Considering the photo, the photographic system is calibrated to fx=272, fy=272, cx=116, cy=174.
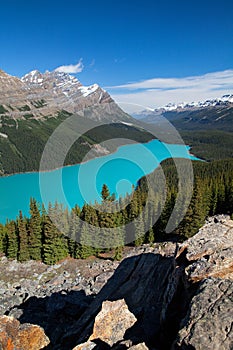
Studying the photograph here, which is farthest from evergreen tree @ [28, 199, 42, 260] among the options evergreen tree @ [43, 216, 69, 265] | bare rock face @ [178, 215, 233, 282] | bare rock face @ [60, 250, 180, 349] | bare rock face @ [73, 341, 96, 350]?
bare rock face @ [73, 341, 96, 350]

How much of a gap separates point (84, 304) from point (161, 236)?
81.8 ft

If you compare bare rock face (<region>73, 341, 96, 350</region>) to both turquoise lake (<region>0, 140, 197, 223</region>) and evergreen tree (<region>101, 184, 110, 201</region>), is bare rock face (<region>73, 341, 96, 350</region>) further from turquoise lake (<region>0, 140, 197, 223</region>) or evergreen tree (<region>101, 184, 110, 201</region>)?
turquoise lake (<region>0, 140, 197, 223</region>)

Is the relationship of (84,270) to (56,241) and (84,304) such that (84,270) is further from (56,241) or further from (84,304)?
(84,304)

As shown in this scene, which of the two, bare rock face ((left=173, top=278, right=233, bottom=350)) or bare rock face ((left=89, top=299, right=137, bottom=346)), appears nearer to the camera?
bare rock face ((left=173, top=278, right=233, bottom=350))

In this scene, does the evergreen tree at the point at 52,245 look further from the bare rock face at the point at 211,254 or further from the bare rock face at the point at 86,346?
the bare rock face at the point at 86,346

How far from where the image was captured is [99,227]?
1622 inches

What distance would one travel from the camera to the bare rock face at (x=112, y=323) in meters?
9.39

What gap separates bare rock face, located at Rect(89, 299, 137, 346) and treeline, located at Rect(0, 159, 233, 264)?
26.4 meters

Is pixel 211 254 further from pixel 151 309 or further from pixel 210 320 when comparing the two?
pixel 210 320

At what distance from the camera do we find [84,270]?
34.1 metres

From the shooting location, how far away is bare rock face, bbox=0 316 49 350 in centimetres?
1052

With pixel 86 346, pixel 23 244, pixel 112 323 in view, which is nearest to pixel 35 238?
pixel 23 244

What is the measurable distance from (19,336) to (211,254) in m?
8.34

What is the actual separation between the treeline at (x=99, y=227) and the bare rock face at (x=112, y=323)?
26.4m
